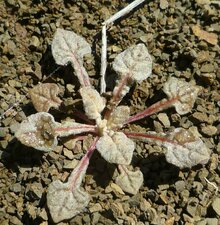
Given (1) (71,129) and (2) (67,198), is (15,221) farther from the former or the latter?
(1) (71,129)

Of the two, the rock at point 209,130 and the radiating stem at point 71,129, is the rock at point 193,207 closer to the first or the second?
the rock at point 209,130

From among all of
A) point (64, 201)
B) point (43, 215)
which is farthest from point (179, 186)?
point (43, 215)

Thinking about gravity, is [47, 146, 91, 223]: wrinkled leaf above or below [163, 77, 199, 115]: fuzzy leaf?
below

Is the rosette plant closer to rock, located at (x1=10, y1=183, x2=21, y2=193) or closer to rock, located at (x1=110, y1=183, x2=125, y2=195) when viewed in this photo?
rock, located at (x1=110, y1=183, x2=125, y2=195)

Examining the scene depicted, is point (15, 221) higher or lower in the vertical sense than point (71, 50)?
lower

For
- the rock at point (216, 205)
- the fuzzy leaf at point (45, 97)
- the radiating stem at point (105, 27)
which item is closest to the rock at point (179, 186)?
the rock at point (216, 205)

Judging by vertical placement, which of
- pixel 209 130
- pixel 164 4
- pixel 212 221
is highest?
pixel 164 4

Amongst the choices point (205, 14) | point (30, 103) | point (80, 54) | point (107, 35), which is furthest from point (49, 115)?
point (205, 14)

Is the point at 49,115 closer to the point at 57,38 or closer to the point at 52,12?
the point at 57,38

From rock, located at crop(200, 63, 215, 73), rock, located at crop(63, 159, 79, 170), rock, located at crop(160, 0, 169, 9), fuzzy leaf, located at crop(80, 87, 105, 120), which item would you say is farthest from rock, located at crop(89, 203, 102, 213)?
rock, located at crop(160, 0, 169, 9)
